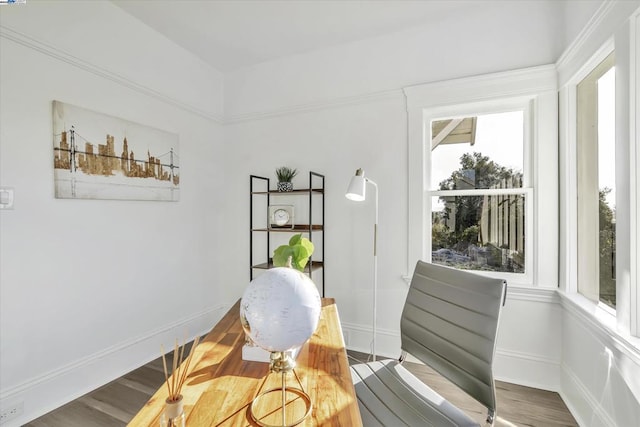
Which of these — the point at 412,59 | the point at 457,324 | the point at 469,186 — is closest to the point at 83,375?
the point at 457,324

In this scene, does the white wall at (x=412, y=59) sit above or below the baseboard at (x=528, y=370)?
above

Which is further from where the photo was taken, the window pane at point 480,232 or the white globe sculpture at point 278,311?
the window pane at point 480,232

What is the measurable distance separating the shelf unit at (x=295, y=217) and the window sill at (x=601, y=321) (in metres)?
1.81

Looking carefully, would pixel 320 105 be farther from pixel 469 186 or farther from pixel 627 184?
pixel 627 184

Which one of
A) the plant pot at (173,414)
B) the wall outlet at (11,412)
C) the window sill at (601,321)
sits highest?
the plant pot at (173,414)

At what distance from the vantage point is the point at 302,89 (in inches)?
122

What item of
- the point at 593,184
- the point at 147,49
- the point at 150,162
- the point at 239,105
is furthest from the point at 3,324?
the point at 593,184

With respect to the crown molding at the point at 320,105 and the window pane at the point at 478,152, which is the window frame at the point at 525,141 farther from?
the crown molding at the point at 320,105

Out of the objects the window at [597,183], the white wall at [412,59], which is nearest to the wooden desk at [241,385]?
the window at [597,183]

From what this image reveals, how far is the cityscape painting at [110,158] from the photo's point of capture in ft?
6.90

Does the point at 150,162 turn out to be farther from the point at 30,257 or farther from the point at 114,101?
the point at 30,257

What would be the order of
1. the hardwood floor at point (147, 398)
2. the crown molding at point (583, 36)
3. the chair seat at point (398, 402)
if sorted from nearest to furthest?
the chair seat at point (398, 402) → the crown molding at point (583, 36) → the hardwood floor at point (147, 398)

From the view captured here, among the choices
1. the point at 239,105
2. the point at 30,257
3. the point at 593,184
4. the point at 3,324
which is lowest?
the point at 3,324

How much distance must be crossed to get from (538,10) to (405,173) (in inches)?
58.4
